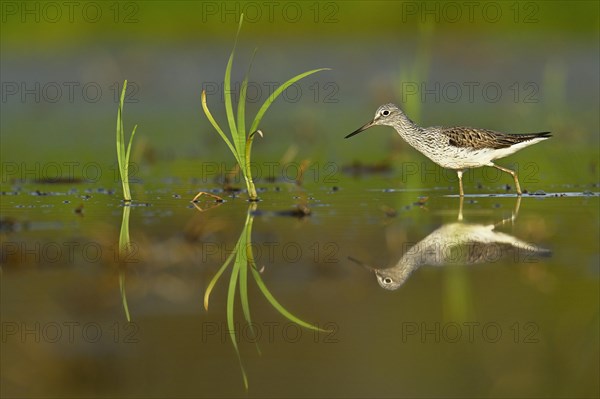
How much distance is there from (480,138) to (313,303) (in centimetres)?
559

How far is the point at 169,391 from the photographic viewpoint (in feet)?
16.8

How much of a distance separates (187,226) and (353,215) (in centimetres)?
157

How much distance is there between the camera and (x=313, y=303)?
678 centimetres

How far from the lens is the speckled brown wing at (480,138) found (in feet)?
38.8

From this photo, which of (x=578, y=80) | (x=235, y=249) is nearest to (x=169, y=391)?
(x=235, y=249)

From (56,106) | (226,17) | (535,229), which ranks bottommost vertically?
(535,229)

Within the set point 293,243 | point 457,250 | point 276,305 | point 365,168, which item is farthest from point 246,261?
point 365,168

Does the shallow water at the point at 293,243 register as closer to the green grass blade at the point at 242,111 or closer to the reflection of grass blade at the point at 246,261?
the reflection of grass blade at the point at 246,261

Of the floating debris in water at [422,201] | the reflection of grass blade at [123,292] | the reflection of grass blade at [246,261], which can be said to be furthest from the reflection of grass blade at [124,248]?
the floating debris in water at [422,201]

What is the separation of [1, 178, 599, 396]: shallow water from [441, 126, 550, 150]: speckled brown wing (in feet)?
5.10

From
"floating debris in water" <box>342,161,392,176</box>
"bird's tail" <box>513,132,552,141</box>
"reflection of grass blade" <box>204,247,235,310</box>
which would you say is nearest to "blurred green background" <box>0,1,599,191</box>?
"floating debris in water" <box>342,161,392,176</box>

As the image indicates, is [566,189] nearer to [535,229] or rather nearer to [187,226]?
[535,229]

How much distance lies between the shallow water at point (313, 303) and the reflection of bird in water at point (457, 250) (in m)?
0.02

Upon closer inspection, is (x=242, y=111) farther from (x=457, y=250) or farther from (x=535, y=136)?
(x=535, y=136)
